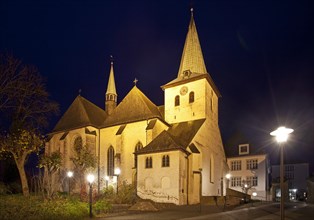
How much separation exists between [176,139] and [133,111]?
9.48 m

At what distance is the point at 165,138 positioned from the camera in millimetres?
35375

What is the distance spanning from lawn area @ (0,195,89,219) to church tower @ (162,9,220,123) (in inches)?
992

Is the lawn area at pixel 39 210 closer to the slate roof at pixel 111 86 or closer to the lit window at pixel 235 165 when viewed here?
the slate roof at pixel 111 86

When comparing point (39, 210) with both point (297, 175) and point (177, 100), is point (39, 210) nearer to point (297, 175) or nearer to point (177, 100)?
point (177, 100)

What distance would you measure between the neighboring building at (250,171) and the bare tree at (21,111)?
118ft

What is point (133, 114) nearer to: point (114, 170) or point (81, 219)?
point (114, 170)

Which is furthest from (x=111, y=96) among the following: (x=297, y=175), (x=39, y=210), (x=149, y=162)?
(x=297, y=175)

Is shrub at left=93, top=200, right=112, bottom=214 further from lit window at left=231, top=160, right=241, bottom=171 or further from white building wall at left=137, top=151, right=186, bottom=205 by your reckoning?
lit window at left=231, top=160, right=241, bottom=171

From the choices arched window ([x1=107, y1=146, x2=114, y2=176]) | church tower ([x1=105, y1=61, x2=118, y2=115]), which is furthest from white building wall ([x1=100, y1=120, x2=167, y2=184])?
church tower ([x1=105, y1=61, x2=118, y2=115])

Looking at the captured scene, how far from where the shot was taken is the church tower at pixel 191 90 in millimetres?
42219

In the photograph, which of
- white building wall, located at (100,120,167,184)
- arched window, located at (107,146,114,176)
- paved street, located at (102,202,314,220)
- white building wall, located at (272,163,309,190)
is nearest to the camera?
paved street, located at (102,202,314,220)

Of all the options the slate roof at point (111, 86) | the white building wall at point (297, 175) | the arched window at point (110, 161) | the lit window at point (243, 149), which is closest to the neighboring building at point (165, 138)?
the arched window at point (110, 161)

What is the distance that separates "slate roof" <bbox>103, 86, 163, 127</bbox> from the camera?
4169 cm

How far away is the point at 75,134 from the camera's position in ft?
151
